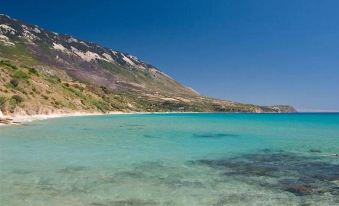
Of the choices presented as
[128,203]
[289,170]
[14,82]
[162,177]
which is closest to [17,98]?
[14,82]

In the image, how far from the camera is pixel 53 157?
3122 centimetres

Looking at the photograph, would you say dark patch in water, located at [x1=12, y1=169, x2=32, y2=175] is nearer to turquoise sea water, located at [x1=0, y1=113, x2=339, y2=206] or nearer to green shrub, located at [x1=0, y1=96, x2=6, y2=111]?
→ turquoise sea water, located at [x1=0, y1=113, x2=339, y2=206]

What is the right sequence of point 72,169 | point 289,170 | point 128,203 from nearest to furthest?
1. point 128,203
2. point 72,169
3. point 289,170

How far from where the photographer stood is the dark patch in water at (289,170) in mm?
21312

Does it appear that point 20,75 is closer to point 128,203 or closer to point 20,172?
point 20,172

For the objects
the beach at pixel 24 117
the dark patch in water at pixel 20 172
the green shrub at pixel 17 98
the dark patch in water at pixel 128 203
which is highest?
the green shrub at pixel 17 98

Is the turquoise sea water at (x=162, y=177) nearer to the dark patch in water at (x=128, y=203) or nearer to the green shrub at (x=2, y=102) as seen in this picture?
the dark patch in water at (x=128, y=203)

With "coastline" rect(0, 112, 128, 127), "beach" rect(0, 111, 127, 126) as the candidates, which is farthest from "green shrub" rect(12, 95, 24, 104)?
"coastline" rect(0, 112, 128, 127)

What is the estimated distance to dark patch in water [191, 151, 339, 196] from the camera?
839 inches

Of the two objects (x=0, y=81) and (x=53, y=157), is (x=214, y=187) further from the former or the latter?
(x=0, y=81)

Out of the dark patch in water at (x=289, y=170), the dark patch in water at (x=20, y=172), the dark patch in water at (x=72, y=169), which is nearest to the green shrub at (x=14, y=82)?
the dark patch in water at (x=289, y=170)

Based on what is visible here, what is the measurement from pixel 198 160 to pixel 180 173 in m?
6.71

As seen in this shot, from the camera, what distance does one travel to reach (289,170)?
2719 cm

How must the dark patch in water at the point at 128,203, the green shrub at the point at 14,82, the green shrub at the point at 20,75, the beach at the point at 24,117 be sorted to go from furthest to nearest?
the green shrub at the point at 20,75, the green shrub at the point at 14,82, the beach at the point at 24,117, the dark patch in water at the point at 128,203
